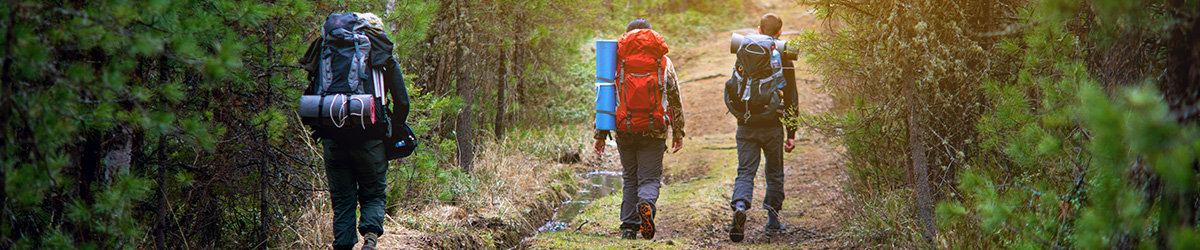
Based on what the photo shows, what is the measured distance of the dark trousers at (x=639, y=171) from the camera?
531 cm

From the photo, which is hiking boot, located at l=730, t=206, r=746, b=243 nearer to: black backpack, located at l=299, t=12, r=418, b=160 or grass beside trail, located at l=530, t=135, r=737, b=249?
grass beside trail, located at l=530, t=135, r=737, b=249

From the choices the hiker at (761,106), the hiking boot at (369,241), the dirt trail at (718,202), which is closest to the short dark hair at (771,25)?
the hiker at (761,106)

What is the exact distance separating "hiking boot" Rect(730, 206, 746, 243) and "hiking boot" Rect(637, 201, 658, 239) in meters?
0.62

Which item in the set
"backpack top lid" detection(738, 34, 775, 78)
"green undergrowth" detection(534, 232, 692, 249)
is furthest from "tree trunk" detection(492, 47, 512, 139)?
"backpack top lid" detection(738, 34, 775, 78)

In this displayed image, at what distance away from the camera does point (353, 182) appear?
157 inches

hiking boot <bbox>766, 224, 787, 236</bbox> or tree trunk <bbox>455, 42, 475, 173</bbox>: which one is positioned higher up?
tree trunk <bbox>455, 42, 475, 173</bbox>

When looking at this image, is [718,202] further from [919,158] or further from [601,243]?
[919,158]

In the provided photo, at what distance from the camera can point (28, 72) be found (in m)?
2.12

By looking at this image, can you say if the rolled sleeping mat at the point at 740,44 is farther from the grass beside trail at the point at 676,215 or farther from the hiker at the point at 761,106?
the grass beside trail at the point at 676,215

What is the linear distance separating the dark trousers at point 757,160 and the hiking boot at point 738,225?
0.06m

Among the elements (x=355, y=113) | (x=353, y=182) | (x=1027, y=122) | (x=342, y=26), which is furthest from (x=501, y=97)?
(x=1027, y=122)

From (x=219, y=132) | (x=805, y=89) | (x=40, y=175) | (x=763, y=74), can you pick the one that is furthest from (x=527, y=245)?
(x=805, y=89)

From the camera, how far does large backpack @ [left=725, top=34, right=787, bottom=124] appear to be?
5238 millimetres

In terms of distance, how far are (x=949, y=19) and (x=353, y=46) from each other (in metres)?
3.15
